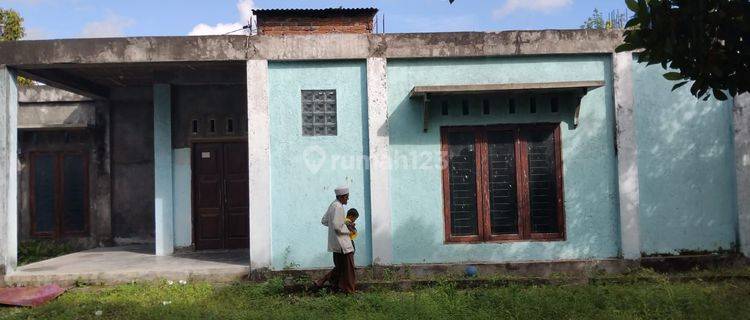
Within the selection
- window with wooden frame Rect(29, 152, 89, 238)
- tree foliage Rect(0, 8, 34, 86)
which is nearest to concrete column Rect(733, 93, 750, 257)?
window with wooden frame Rect(29, 152, 89, 238)

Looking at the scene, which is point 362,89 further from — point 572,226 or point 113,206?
point 113,206

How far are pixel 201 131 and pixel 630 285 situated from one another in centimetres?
729

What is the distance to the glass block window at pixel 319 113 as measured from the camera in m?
8.59

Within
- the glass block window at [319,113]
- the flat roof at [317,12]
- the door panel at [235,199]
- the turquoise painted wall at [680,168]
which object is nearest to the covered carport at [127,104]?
the door panel at [235,199]

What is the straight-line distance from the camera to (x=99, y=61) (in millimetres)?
8516

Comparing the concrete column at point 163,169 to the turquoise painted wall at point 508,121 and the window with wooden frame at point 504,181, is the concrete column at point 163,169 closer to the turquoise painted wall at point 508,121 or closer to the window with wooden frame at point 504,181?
the turquoise painted wall at point 508,121

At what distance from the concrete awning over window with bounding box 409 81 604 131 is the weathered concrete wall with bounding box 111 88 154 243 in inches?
239

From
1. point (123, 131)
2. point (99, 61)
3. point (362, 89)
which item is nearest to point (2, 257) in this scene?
point (99, 61)

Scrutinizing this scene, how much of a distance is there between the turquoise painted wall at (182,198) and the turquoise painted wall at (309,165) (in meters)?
2.73

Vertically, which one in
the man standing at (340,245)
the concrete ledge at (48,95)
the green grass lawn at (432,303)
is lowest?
the green grass lawn at (432,303)

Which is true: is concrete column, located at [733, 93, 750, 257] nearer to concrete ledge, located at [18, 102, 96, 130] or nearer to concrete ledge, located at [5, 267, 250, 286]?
concrete ledge, located at [5, 267, 250, 286]

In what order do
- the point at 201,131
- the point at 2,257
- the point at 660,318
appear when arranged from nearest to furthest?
the point at 660,318, the point at 2,257, the point at 201,131

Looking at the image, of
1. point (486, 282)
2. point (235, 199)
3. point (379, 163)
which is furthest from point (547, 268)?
point (235, 199)

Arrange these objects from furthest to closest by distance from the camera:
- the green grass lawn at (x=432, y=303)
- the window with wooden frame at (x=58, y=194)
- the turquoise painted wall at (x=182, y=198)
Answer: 1. the window with wooden frame at (x=58, y=194)
2. the turquoise painted wall at (x=182, y=198)
3. the green grass lawn at (x=432, y=303)
